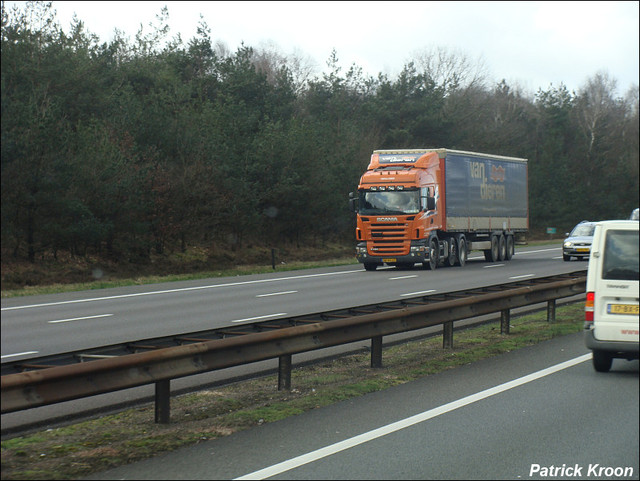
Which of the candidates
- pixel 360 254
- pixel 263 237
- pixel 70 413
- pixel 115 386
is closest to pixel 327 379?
pixel 70 413

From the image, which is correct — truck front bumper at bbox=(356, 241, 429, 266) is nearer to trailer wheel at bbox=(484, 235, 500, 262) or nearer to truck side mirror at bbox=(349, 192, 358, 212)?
truck side mirror at bbox=(349, 192, 358, 212)

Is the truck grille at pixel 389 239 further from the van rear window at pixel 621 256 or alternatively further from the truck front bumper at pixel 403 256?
the van rear window at pixel 621 256

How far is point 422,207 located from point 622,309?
2193 cm

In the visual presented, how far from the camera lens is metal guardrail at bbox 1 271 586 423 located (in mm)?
6453

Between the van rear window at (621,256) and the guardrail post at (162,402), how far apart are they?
527cm

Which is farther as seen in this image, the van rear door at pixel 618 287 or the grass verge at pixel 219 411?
the van rear door at pixel 618 287

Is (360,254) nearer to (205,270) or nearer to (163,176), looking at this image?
(205,270)

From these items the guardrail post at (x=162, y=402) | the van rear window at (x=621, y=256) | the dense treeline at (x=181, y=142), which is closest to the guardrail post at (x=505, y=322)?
the van rear window at (x=621, y=256)

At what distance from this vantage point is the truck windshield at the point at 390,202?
3192 centimetres

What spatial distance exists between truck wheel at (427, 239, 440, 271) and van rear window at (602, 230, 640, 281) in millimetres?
22086

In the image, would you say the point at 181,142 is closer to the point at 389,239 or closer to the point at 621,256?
the point at 389,239
